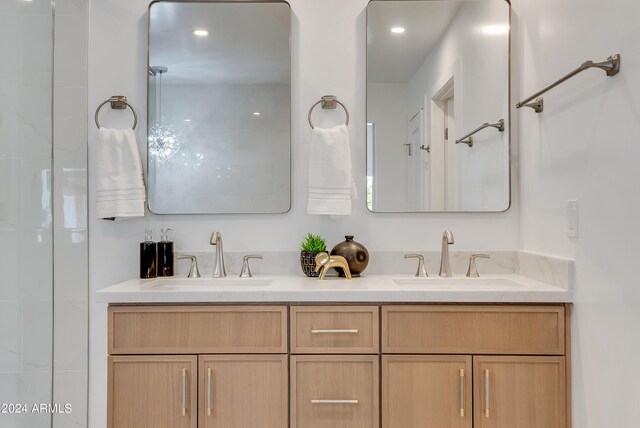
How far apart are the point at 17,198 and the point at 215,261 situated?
31.0 inches

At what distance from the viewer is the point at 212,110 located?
81.8 inches

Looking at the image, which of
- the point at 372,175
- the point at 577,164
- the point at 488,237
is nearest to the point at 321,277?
the point at 372,175

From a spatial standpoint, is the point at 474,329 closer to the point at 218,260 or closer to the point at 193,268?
the point at 218,260

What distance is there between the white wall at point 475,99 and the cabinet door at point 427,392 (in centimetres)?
76

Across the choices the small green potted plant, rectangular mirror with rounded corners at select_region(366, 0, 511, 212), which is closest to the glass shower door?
the small green potted plant

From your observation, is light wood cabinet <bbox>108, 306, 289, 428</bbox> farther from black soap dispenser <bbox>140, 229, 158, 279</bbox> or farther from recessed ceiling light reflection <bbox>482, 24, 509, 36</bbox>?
recessed ceiling light reflection <bbox>482, 24, 509, 36</bbox>

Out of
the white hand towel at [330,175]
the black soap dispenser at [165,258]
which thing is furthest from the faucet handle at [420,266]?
the black soap dispenser at [165,258]

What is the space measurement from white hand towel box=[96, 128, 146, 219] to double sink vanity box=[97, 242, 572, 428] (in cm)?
47

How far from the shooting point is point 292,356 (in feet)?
5.22

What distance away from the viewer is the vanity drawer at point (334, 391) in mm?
1581

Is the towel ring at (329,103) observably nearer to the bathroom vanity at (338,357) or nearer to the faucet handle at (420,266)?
the faucet handle at (420,266)

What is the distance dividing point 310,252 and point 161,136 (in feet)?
2.78

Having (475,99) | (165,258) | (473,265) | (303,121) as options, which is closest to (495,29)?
(475,99)

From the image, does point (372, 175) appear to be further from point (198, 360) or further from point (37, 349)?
point (37, 349)
